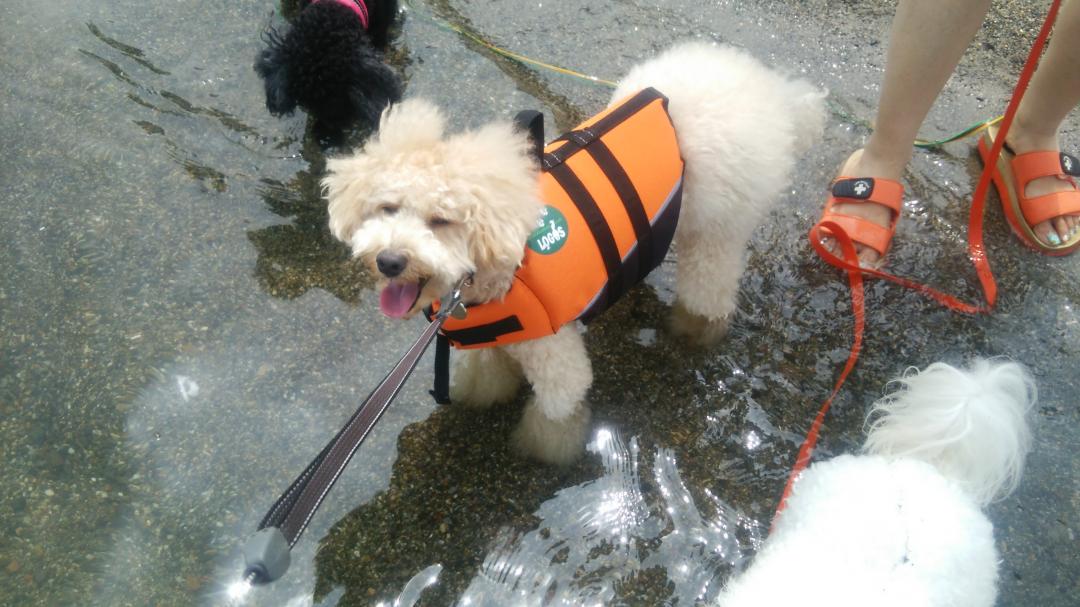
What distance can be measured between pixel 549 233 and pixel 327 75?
1524 millimetres

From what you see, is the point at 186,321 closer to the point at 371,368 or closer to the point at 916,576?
the point at 371,368


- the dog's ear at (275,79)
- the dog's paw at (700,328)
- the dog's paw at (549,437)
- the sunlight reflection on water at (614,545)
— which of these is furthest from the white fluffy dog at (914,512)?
the dog's ear at (275,79)

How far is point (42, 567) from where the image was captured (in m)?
1.69

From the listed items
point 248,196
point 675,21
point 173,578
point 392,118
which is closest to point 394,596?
point 173,578

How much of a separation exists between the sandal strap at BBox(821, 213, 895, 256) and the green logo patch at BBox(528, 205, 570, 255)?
1.31 metres

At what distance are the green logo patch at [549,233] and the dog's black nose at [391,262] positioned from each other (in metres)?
0.41

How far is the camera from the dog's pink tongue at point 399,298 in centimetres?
153

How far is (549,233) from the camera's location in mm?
1761

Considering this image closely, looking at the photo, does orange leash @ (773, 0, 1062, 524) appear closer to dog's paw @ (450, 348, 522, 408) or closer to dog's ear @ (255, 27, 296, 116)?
dog's paw @ (450, 348, 522, 408)

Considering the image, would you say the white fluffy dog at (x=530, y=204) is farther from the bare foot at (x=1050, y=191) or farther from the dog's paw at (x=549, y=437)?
the bare foot at (x=1050, y=191)

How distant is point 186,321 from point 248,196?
625 mm

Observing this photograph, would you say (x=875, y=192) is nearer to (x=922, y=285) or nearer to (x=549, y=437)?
(x=922, y=285)

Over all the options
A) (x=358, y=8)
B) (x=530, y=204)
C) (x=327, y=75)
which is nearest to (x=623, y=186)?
(x=530, y=204)

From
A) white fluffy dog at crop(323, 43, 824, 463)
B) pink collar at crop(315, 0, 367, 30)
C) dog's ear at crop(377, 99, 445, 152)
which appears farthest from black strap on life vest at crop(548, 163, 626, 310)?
pink collar at crop(315, 0, 367, 30)
